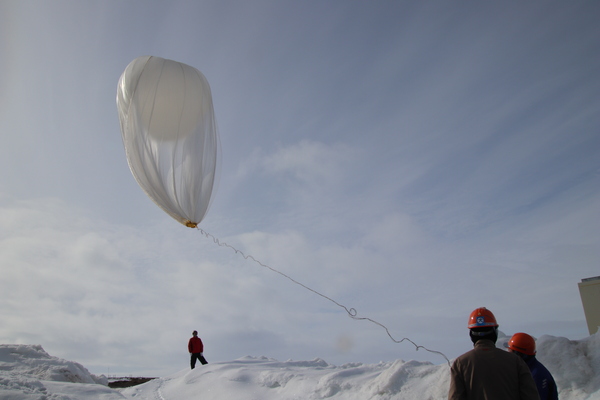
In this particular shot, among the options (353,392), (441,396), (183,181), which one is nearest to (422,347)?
(441,396)

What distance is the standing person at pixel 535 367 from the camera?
4082mm

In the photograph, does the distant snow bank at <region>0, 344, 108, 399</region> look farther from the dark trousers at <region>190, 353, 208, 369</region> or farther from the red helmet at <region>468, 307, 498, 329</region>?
the red helmet at <region>468, 307, 498, 329</region>

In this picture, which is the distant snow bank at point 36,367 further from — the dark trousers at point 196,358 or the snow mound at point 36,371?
the dark trousers at point 196,358

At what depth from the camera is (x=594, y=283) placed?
10438mm

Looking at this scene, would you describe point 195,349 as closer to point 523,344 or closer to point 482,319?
point 523,344

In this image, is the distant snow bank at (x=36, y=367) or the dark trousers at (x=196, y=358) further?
the dark trousers at (x=196, y=358)

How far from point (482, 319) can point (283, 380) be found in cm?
647

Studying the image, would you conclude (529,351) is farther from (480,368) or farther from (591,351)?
(591,351)

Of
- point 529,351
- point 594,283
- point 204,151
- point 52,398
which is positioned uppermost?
point 204,151

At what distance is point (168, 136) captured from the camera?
1001 centimetres

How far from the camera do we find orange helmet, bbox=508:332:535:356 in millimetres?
4414

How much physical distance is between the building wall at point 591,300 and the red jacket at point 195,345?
10.5 meters

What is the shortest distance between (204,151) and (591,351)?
8.46 metres

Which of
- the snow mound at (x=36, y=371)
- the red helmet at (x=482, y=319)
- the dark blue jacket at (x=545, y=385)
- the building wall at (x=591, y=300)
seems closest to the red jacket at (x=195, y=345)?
the snow mound at (x=36, y=371)
